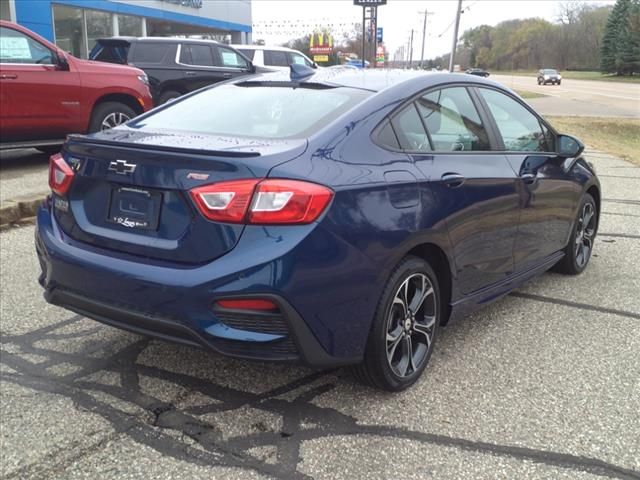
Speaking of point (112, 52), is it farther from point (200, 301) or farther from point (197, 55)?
point (200, 301)

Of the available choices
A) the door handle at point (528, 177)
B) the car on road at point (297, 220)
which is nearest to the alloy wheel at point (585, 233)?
the door handle at point (528, 177)

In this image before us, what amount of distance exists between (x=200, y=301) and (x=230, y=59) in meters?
12.0

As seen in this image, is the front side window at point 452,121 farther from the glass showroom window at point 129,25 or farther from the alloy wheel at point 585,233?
the glass showroom window at point 129,25

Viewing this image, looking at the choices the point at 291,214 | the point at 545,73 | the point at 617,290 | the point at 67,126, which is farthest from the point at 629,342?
the point at 545,73

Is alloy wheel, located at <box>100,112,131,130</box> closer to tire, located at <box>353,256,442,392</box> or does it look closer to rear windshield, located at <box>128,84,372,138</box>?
rear windshield, located at <box>128,84,372,138</box>

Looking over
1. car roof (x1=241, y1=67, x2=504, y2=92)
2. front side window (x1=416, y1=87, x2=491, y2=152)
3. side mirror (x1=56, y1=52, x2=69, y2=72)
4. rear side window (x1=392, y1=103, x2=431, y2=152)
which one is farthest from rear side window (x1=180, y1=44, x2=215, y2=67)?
rear side window (x1=392, y1=103, x2=431, y2=152)

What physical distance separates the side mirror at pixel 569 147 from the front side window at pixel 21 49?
259 inches

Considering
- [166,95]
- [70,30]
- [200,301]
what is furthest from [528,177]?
[70,30]

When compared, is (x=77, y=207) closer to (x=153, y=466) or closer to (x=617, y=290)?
(x=153, y=466)

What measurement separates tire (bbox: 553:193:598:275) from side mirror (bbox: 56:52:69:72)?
21.6ft

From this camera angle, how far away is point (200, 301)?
2691 mm

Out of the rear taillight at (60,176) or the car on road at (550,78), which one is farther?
the car on road at (550,78)

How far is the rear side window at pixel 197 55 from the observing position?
12977mm

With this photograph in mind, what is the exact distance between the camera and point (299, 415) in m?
3.05
